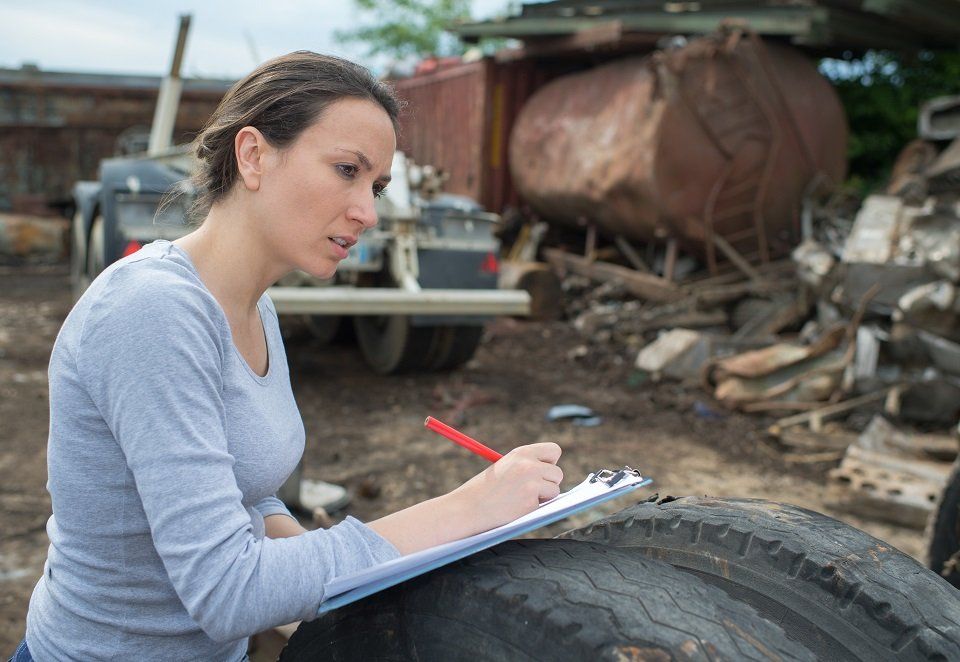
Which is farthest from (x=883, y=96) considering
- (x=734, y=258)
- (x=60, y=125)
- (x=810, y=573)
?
(x=60, y=125)

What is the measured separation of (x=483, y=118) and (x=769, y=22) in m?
3.07

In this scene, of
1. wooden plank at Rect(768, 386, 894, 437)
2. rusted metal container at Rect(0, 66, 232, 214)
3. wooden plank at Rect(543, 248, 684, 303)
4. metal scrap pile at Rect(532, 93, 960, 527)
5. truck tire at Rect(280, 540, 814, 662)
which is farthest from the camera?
rusted metal container at Rect(0, 66, 232, 214)

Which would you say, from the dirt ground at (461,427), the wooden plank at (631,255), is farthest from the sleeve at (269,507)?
the wooden plank at (631,255)

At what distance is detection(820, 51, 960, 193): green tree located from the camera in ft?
30.1

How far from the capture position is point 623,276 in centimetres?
779

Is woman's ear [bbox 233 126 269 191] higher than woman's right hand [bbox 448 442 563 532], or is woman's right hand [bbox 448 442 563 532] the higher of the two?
woman's ear [bbox 233 126 269 191]

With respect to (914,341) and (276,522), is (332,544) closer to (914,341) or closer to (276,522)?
(276,522)

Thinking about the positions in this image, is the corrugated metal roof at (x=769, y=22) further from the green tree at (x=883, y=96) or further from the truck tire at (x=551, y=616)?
the truck tire at (x=551, y=616)

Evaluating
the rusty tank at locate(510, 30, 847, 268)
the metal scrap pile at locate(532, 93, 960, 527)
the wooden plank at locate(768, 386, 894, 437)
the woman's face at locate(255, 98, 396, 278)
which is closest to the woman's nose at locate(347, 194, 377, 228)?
the woman's face at locate(255, 98, 396, 278)

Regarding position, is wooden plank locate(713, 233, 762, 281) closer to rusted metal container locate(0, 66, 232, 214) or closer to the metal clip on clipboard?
the metal clip on clipboard

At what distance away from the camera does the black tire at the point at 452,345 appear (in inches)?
223

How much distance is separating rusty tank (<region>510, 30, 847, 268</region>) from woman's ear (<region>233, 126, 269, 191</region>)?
6.14 m

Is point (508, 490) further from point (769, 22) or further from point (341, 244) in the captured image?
Answer: point (769, 22)

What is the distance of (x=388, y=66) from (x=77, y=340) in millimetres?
10306
